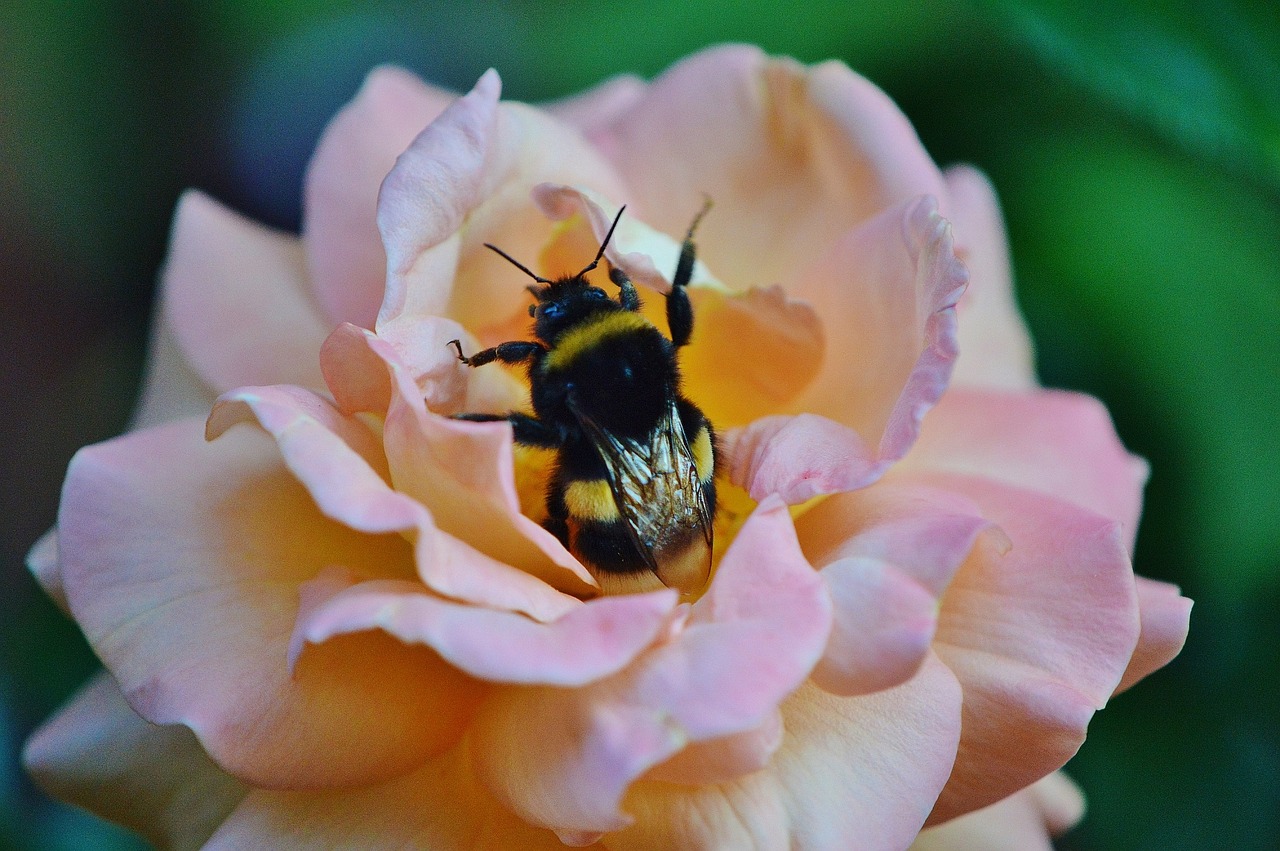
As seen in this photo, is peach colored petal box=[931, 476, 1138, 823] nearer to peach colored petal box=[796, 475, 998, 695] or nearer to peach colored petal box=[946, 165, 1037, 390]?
peach colored petal box=[796, 475, 998, 695]

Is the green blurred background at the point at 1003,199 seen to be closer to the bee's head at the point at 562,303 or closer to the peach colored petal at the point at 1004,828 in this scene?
→ the peach colored petal at the point at 1004,828

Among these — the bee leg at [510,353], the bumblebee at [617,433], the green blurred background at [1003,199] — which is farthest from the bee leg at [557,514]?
the green blurred background at [1003,199]

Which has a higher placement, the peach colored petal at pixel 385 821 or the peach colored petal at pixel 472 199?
the peach colored petal at pixel 472 199

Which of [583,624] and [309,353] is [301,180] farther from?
[583,624]

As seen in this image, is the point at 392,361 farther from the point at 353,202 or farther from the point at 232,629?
the point at 353,202

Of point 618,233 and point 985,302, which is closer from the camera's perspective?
point 618,233

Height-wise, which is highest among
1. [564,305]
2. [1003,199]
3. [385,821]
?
[564,305]

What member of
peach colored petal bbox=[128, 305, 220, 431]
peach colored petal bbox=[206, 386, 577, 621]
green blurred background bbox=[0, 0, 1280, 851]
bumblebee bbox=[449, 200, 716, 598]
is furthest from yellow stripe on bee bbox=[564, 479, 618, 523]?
green blurred background bbox=[0, 0, 1280, 851]

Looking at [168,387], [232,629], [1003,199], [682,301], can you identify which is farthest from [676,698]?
[1003,199]
